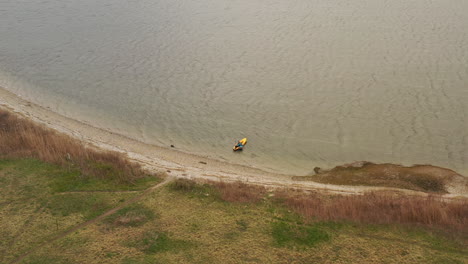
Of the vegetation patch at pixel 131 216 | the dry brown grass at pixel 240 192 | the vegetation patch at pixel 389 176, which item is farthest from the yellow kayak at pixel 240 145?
the vegetation patch at pixel 131 216

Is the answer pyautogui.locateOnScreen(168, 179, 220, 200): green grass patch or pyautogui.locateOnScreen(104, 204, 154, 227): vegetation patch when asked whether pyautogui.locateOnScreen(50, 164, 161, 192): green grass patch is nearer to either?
pyautogui.locateOnScreen(168, 179, 220, 200): green grass patch

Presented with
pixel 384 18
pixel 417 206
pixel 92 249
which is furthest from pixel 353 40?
pixel 92 249

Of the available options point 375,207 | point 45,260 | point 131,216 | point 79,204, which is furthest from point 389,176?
point 45,260

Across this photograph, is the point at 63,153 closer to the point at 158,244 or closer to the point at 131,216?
the point at 131,216

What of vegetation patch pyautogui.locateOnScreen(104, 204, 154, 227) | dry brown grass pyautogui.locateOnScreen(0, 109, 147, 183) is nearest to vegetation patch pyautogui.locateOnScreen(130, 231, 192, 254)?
vegetation patch pyautogui.locateOnScreen(104, 204, 154, 227)

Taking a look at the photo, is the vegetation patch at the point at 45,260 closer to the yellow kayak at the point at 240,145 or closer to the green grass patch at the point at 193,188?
the green grass patch at the point at 193,188
